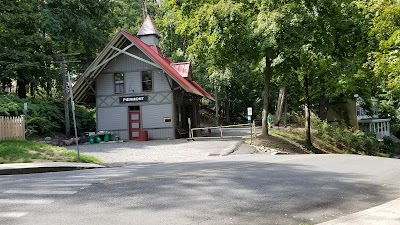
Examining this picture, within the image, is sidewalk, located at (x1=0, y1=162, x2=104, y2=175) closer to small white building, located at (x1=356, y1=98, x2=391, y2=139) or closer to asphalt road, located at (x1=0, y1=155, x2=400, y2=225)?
asphalt road, located at (x1=0, y1=155, x2=400, y2=225)

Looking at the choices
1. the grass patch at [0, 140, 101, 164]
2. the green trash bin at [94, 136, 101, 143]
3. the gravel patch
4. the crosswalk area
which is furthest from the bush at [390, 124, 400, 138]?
the crosswalk area

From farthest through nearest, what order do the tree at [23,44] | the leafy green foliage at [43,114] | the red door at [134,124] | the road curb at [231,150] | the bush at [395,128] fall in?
the bush at [395,128] < the tree at [23,44] < the red door at [134,124] < the leafy green foliage at [43,114] < the road curb at [231,150]

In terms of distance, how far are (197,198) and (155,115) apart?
75.1ft

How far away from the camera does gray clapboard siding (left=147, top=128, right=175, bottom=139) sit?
3052cm

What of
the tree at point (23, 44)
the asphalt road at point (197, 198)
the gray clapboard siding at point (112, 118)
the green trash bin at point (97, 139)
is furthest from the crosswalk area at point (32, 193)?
the tree at point (23, 44)

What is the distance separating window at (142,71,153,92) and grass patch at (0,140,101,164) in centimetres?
1314

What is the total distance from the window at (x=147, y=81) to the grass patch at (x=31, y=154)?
13135 mm

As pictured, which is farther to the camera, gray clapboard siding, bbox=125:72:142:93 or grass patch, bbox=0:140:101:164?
gray clapboard siding, bbox=125:72:142:93

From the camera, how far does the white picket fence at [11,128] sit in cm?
1933

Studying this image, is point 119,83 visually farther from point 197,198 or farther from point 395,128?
point 395,128

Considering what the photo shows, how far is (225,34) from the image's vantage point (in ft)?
74.4

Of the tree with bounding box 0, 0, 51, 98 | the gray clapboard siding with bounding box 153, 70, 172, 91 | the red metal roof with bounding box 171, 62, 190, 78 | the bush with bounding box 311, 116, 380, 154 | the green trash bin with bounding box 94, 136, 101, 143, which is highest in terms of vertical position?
the tree with bounding box 0, 0, 51, 98

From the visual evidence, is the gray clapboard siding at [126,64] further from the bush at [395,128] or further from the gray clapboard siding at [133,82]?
the bush at [395,128]

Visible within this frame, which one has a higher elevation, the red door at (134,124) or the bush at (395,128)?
the red door at (134,124)
